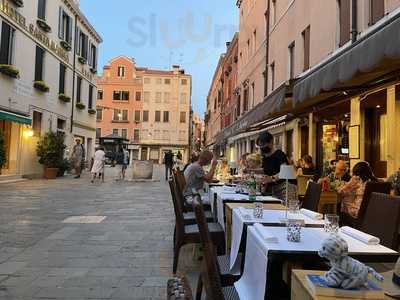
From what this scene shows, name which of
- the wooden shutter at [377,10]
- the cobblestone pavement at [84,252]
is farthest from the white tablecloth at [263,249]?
the wooden shutter at [377,10]

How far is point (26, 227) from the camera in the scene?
24.2 ft

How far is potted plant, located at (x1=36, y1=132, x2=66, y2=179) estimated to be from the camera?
19172 millimetres

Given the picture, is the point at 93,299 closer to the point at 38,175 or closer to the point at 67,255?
the point at 67,255

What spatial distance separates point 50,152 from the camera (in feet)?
63.3

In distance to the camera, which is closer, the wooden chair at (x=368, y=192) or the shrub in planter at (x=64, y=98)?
the wooden chair at (x=368, y=192)

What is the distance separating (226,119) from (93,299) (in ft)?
118

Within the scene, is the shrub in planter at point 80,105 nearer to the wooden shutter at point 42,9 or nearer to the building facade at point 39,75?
the building facade at point 39,75

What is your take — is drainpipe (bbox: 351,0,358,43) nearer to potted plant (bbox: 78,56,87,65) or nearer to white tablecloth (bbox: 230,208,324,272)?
white tablecloth (bbox: 230,208,324,272)

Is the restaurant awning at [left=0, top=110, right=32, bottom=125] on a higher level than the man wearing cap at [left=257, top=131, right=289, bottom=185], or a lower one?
higher

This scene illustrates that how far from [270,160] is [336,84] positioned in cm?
149

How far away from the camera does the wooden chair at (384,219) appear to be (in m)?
3.23

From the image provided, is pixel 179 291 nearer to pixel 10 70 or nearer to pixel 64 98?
pixel 10 70

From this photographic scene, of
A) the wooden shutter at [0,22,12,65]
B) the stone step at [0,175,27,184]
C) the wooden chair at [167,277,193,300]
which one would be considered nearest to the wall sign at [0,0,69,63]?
the wooden shutter at [0,22,12,65]

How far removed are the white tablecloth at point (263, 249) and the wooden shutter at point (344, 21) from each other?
8199 mm
